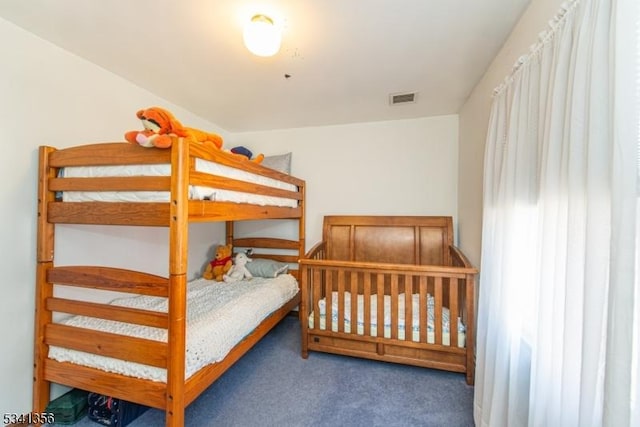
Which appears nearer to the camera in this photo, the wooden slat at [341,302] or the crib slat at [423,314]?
the crib slat at [423,314]

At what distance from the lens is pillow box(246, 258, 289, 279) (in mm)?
2865

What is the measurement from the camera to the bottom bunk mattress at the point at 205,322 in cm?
140

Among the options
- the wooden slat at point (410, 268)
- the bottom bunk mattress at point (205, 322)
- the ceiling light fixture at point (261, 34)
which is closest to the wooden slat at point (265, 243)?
the bottom bunk mattress at point (205, 322)

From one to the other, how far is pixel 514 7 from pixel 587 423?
5.77 feet

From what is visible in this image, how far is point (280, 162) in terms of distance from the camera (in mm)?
3172

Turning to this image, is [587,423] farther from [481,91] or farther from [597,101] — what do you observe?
[481,91]

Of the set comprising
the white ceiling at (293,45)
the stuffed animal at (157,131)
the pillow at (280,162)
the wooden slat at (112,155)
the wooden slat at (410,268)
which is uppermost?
the white ceiling at (293,45)

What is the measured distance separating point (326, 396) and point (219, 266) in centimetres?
170

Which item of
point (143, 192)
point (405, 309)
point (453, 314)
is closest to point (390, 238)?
point (405, 309)

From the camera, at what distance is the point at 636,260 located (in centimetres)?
66

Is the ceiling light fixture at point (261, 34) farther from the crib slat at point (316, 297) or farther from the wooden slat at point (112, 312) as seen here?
the crib slat at point (316, 297)

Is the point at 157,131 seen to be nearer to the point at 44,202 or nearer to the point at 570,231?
the point at 44,202

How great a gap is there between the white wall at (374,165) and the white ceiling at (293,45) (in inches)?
18.0

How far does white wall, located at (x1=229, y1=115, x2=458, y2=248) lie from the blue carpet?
1.47 m
